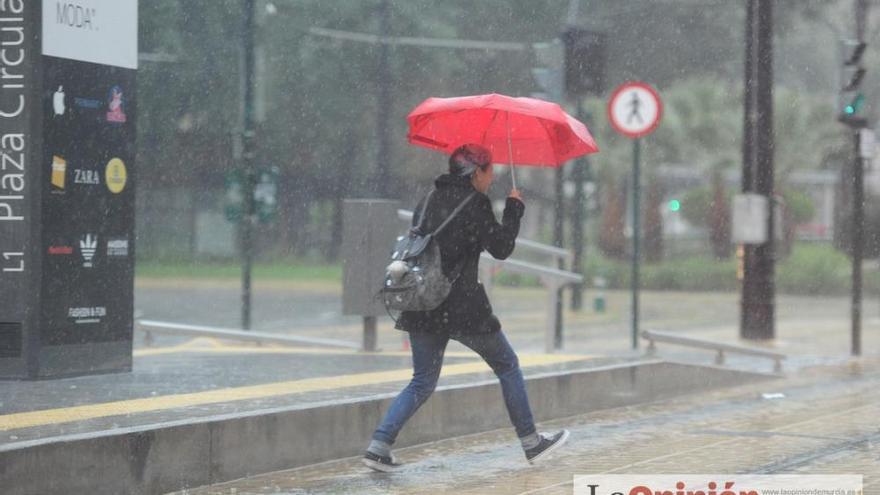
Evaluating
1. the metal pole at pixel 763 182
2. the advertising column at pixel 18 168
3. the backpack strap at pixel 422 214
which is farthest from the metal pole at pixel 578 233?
the backpack strap at pixel 422 214

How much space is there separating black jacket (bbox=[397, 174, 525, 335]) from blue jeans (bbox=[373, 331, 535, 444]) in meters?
0.09

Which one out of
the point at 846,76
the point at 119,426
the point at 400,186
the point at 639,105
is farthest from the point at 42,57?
the point at 400,186

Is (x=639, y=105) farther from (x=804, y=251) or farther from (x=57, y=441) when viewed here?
(x=804, y=251)

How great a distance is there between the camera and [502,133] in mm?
9602

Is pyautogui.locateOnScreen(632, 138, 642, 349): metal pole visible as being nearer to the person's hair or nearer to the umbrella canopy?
the umbrella canopy

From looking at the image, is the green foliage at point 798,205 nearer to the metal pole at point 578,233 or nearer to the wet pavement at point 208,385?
the metal pole at point 578,233

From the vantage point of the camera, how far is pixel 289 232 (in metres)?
53.6

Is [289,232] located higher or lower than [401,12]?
lower

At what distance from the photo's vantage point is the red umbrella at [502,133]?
9453mm

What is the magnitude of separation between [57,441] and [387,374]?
14.2ft

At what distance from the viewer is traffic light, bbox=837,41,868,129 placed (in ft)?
60.4

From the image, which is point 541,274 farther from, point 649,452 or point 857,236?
point 857,236

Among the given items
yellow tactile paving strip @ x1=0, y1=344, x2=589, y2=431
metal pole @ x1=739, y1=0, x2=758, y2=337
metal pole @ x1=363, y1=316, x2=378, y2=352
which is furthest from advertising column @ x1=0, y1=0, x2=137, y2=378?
metal pole @ x1=739, y1=0, x2=758, y2=337

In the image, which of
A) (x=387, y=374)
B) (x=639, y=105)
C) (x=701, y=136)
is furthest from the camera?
(x=701, y=136)
